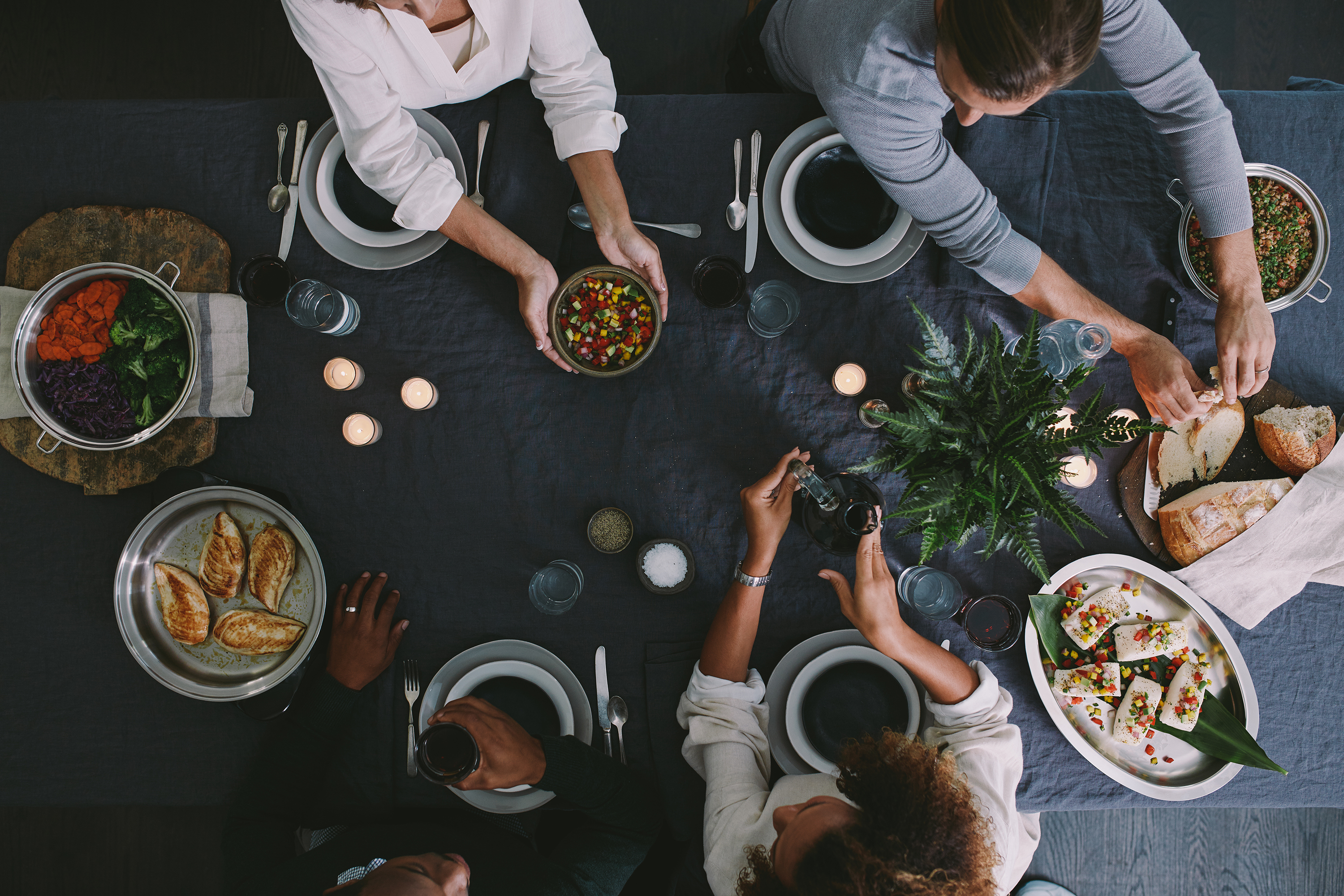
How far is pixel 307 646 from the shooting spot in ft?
4.09

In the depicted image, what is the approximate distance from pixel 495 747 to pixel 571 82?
1329mm

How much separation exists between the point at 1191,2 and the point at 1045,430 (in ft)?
7.70

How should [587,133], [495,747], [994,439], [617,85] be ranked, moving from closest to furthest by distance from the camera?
1. [994,439]
2. [495,747]
3. [587,133]
4. [617,85]

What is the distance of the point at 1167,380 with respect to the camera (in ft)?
4.22

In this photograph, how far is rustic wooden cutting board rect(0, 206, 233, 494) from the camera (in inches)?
52.9

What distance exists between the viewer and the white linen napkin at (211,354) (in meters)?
1.31

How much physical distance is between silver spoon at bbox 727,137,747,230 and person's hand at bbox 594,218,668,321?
0.18 metres

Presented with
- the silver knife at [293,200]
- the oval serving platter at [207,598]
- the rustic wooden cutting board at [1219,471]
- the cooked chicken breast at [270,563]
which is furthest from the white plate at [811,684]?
the silver knife at [293,200]

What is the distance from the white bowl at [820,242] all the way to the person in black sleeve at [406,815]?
1116mm

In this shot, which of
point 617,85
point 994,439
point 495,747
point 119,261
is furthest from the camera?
point 617,85

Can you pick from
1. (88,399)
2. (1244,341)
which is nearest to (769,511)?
(1244,341)

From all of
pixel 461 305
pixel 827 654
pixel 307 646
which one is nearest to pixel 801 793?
pixel 827 654

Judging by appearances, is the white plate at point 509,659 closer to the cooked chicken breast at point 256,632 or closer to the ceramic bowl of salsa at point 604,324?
the cooked chicken breast at point 256,632

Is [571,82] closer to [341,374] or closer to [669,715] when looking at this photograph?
[341,374]
